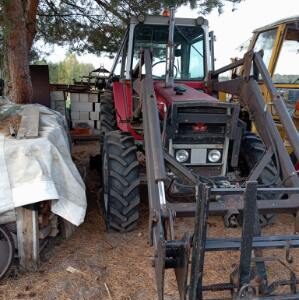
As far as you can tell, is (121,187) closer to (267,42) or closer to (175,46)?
(175,46)

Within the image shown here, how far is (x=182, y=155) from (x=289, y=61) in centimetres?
242

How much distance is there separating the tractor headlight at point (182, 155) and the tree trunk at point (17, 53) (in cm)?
233

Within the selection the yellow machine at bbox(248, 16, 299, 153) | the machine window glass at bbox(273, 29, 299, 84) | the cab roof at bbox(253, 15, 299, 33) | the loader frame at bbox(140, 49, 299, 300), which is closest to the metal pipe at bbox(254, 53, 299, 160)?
the loader frame at bbox(140, 49, 299, 300)

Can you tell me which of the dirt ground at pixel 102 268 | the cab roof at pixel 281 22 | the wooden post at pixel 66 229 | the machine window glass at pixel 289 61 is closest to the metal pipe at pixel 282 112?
the dirt ground at pixel 102 268

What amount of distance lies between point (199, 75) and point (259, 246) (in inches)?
124

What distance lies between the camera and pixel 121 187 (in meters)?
3.70

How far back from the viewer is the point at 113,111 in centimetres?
543

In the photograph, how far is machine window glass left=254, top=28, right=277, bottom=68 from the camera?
17.6ft

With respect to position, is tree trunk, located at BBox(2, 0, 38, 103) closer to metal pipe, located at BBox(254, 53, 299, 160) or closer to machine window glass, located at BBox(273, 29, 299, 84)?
metal pipe, located at BBox(254, 53, 299, 160)

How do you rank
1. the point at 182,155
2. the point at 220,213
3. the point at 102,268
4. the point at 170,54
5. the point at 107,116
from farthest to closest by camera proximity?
the point at 107,116
the point at 170,54
the point at 182,155
the point at 102,268
the point at 220,213

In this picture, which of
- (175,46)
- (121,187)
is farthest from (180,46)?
(121,187)

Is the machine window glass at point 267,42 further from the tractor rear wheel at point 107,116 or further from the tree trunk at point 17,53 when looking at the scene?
the tree trunk at point 17,53

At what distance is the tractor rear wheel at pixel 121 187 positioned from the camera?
3703 millimetres

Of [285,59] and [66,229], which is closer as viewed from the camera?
[66,229]
